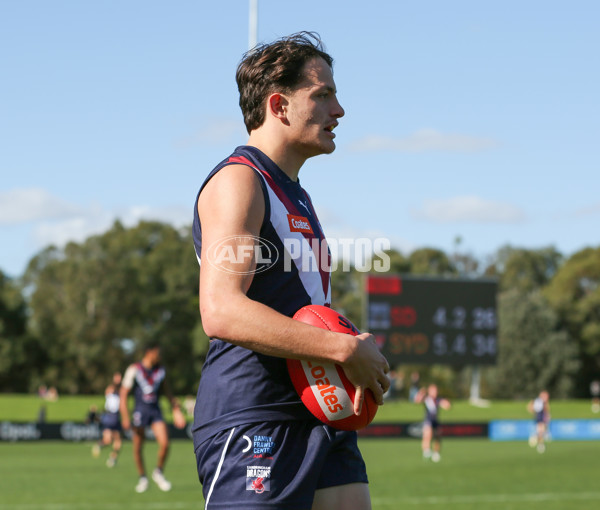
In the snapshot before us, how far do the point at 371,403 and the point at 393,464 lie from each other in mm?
20488

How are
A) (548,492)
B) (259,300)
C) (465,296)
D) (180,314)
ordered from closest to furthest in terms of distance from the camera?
(259,300)
(548,492)
(465,296)
(180,314)

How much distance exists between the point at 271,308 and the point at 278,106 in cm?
80

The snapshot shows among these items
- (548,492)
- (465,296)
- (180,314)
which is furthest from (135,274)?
(548,492)

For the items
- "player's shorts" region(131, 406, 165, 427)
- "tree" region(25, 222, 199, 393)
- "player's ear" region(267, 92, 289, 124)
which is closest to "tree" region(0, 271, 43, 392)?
"tree" region(25, 222, 199, 393)

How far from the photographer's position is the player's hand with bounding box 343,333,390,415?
2.76 meters

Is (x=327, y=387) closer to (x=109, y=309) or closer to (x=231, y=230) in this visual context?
(x=231, y=230)

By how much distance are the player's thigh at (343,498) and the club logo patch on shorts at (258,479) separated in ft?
0.89

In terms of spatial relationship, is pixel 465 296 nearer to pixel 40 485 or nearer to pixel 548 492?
pixel 548 492

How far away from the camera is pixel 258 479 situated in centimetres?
290

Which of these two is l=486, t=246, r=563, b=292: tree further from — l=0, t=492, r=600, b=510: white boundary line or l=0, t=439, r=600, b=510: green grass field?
l=0, t=492, r=600, b=510: white boundary line

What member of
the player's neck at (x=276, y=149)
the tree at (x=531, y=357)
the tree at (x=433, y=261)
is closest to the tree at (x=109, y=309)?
the tree at (x=531, y=357)

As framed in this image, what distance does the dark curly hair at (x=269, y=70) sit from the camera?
3.15 metres

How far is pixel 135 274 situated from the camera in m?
78.7

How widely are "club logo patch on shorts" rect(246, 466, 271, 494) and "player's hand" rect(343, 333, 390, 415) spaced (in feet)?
1.17
